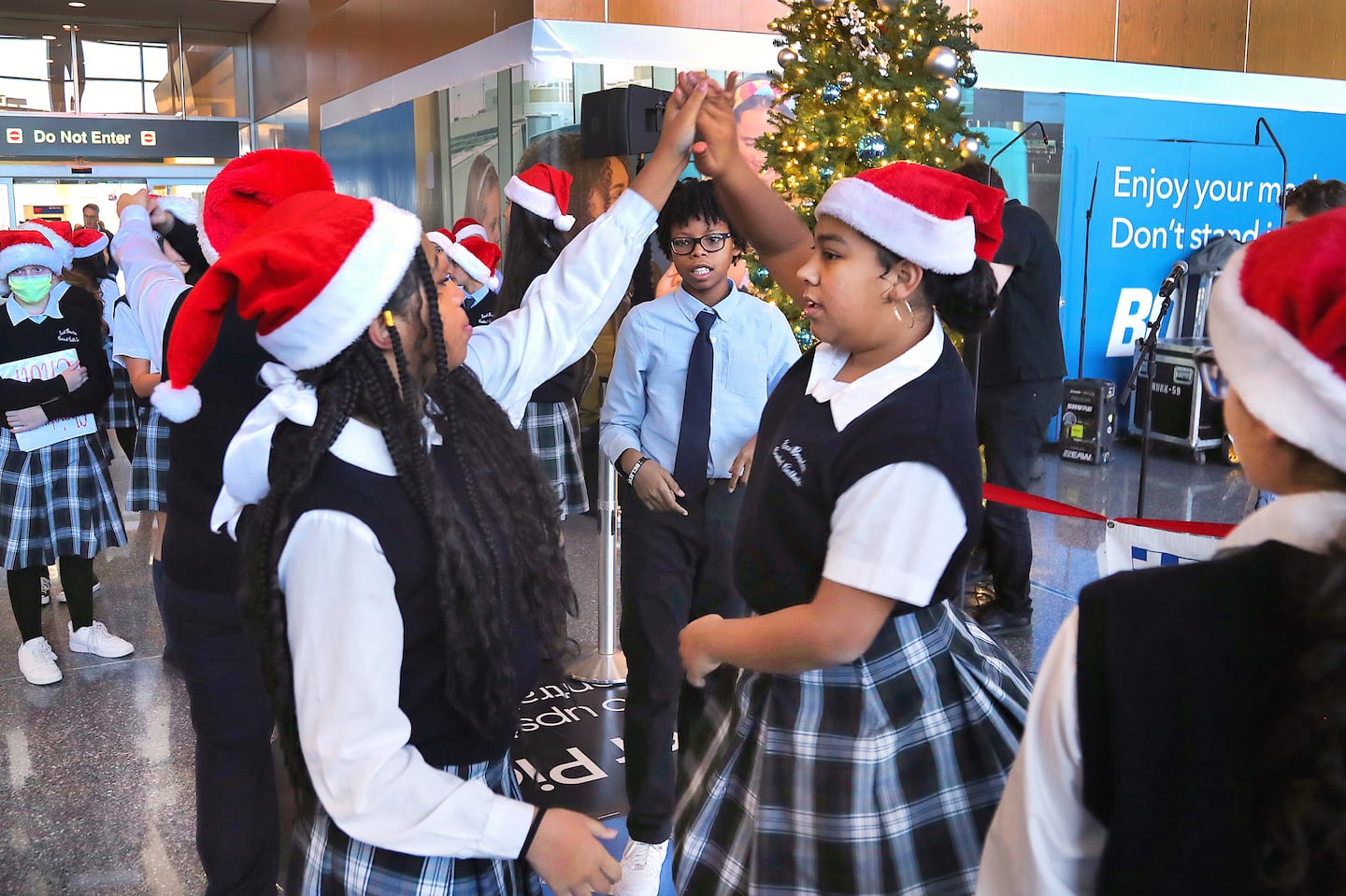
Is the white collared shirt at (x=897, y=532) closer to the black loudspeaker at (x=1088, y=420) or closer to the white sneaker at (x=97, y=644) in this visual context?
the white sneaker at (x=97, y=644)

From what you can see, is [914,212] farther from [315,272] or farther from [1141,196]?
[1141,196]

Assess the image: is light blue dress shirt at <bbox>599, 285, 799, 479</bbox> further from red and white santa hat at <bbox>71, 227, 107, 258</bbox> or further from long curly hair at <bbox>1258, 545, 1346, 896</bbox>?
red and white santa hat at <bbox>71, 227, 107, 258</bbox>

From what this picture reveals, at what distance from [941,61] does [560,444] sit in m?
2.20

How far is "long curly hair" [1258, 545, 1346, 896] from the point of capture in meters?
0.82

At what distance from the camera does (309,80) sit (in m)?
10.9

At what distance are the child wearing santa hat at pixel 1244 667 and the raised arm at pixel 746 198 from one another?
961 millimetres

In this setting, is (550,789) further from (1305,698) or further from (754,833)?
(1305,698)

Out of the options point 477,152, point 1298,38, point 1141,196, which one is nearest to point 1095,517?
point 477,152

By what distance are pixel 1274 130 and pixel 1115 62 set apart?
5.67ft

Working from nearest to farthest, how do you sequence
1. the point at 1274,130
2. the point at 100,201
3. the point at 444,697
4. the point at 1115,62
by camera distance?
the point at 444,697
the point at 1115,62
the point at 1274,130
the point at 100,201

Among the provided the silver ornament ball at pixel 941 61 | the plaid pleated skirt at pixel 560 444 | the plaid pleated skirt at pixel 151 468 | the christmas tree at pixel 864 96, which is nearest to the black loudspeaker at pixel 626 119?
the christmas tree at pixel 864 96

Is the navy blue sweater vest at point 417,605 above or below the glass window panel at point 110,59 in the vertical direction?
below

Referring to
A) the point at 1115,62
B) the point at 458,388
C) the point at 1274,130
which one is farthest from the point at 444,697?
the point at 1274,130

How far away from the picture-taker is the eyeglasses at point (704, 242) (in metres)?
2.91
